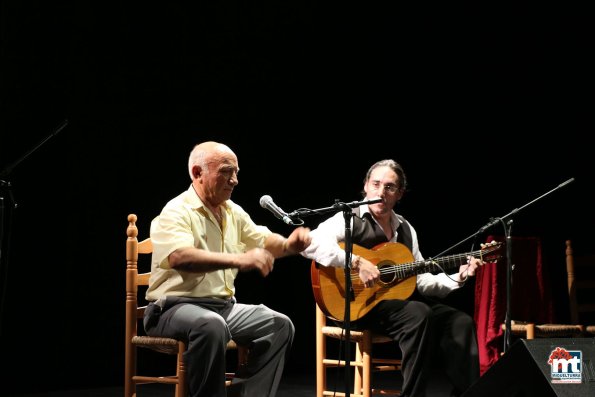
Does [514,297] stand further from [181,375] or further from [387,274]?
[181,375]

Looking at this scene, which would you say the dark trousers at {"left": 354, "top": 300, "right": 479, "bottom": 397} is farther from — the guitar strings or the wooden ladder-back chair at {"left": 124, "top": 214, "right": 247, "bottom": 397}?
the wooden ladder-back chair at {"left": 124, "top": 214, "right": 247, "bottom": 397}

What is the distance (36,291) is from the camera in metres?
4.30

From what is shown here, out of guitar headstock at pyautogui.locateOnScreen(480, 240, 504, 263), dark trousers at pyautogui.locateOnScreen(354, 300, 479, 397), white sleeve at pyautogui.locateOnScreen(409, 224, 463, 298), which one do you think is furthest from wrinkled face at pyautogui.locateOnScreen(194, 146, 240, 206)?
guitar headstock at pyautogui.locateOnScreen(480, 240, 504, 263)

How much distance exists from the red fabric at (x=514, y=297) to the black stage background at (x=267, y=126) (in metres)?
1.03

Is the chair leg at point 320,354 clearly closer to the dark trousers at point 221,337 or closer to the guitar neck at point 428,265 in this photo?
the guitar neck at point 428,265

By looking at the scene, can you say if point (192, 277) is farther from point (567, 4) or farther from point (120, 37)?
point (567, 4)

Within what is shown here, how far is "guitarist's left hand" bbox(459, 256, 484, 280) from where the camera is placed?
3.58m

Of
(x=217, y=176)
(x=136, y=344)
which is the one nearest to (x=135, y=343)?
(x=136, y=344)

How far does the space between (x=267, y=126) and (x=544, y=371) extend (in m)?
3.30

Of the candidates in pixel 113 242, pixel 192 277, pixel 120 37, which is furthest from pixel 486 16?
pixel 192 277

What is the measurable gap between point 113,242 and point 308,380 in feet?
5.31

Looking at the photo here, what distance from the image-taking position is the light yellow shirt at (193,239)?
2.95 metres

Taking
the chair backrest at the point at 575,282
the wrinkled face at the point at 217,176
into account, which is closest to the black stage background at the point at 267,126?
the chair backrest at the point at 575,282

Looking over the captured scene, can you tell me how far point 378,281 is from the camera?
3607 mm
